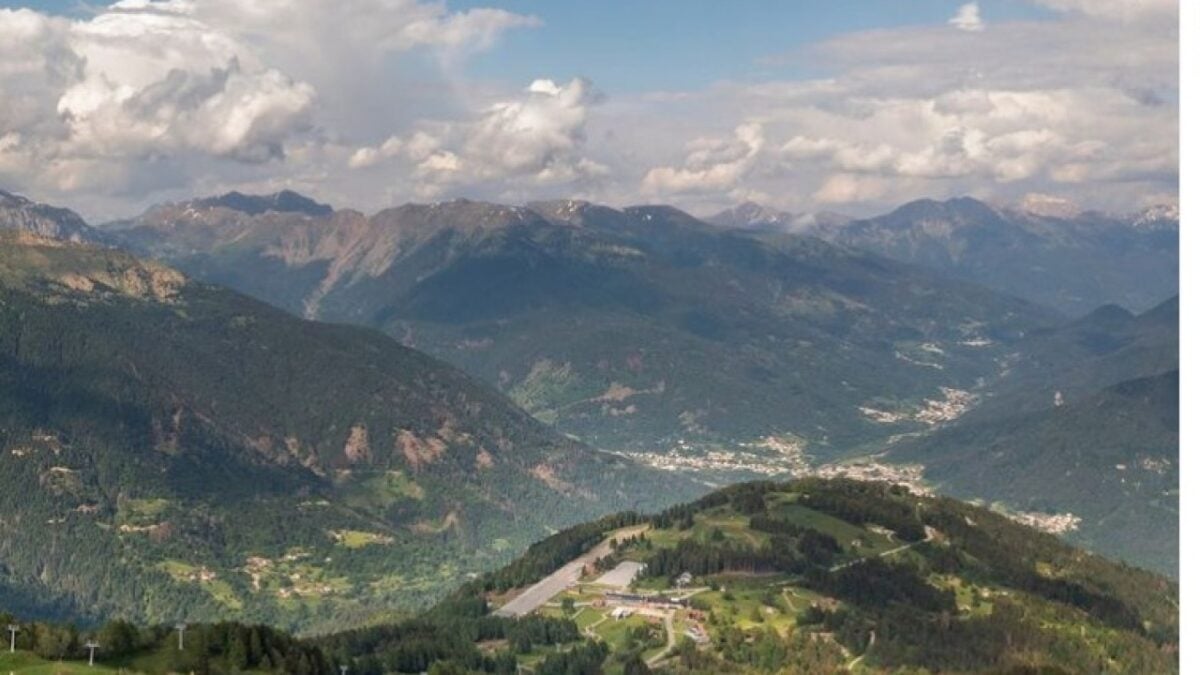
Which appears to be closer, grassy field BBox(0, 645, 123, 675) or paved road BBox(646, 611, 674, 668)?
grassy field BBox(0, 645, 123, 675)

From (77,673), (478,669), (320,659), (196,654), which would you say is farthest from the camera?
(478,669)

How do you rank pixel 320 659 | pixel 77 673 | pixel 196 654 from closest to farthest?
pixel 77 673 → pixel 196 654 → pixel 320 659

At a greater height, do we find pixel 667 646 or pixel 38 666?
pixel 38 666

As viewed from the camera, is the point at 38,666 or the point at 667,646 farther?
the point at 667,646

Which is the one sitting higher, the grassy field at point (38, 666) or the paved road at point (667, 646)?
the grassy field at point (38, 666)

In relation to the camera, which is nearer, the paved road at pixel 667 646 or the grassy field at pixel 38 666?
the grassy field at pixel 38 666

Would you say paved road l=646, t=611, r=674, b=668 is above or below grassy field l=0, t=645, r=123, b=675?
below
